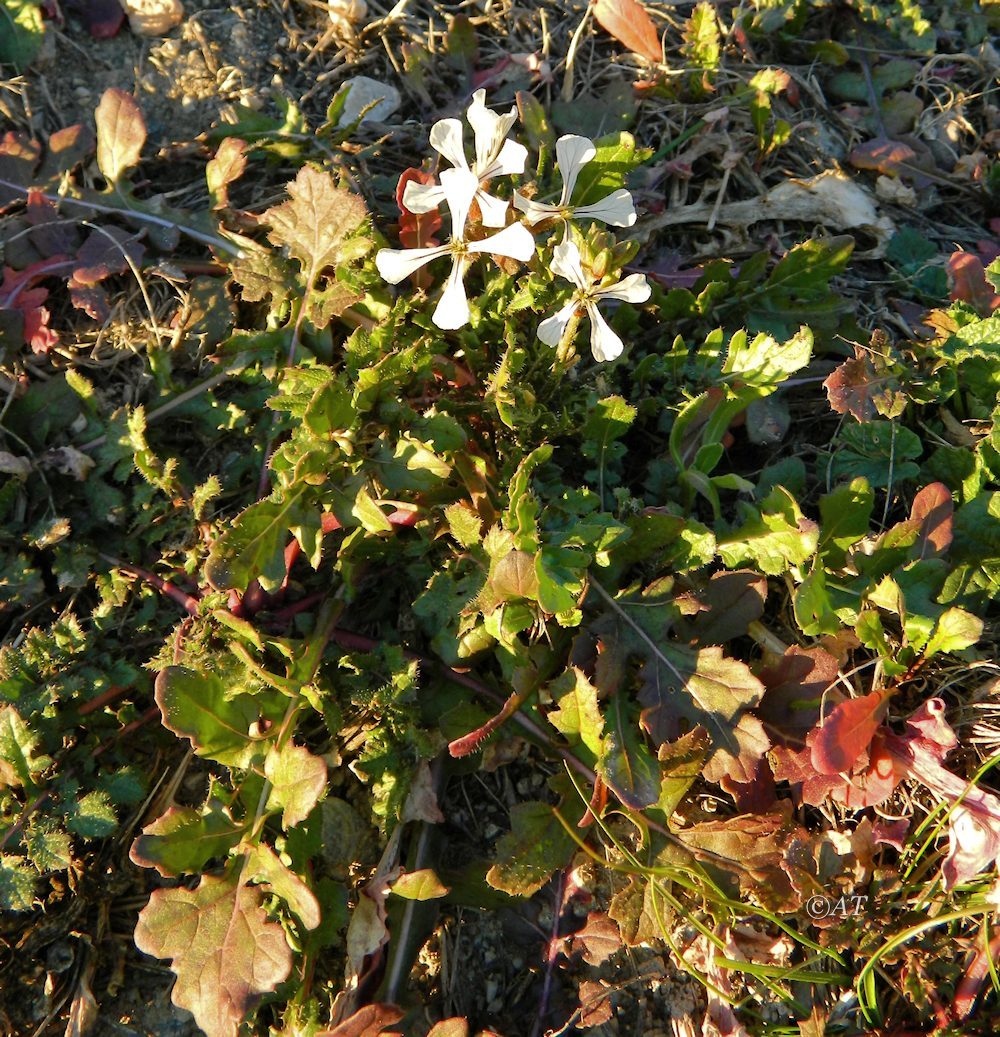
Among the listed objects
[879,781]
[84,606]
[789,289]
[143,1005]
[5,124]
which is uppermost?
[5,124]

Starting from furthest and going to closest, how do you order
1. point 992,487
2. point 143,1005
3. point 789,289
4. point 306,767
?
1. point 789,289
2. point 992,487
3. point 143,1005
4. point 306,767

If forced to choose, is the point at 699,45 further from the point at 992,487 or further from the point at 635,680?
the point at 635,680

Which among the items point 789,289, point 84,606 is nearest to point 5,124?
point 84,606

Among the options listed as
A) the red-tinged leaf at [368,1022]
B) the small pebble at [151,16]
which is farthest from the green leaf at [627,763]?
the small pebble at [151,16]

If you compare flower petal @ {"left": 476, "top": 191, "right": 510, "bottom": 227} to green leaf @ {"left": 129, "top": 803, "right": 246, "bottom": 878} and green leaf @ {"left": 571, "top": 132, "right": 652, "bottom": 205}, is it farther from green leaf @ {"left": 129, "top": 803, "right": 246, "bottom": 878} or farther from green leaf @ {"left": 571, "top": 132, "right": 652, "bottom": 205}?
green leaf @ {"left": 129, "top": 803, "right": 246, "bottom": 878}

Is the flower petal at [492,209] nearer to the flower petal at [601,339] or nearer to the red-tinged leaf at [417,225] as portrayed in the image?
the flower petal at [601,339]

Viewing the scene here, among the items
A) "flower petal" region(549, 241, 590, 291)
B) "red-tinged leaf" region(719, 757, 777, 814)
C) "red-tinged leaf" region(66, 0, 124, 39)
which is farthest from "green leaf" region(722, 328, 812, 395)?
"red-tinged leaf" region(66, 0, 124, 39)

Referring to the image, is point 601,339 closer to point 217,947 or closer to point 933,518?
point 933,518
